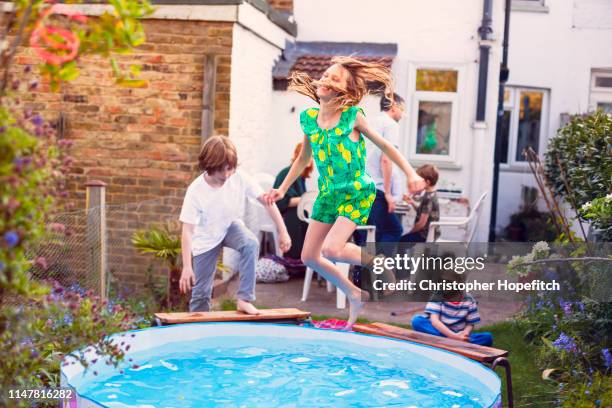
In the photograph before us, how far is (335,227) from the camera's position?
20.4 feet

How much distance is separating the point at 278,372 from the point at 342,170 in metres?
1.47

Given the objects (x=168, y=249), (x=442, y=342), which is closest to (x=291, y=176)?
(x=442, y=342)

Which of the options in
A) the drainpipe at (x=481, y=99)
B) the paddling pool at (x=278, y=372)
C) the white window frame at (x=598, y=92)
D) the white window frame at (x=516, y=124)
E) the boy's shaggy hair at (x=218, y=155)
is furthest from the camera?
the white window frame at (x=516, y=124)

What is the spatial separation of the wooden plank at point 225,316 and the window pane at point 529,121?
10319mm

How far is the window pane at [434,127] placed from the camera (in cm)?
1254

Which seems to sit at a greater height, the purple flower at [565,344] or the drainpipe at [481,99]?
the drainpipe at [481,99]

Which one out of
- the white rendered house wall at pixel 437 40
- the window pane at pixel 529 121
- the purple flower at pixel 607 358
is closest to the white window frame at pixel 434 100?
the white rendered house wall at pixel 437 40

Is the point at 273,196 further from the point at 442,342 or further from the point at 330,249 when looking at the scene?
the point at 442,342

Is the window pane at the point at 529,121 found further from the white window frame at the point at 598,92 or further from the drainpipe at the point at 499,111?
the drainpipe at the point at 499,111

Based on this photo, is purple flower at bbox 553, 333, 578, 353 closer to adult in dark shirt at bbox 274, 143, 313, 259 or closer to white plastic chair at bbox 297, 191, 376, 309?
white plastic chair at bbox 297, 191, 376, 309

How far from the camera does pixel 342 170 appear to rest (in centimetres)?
620

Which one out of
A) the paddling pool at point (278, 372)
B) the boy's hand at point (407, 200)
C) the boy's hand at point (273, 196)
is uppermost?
the boy's hand at point (273, 196)

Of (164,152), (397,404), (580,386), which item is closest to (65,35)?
(397,404)

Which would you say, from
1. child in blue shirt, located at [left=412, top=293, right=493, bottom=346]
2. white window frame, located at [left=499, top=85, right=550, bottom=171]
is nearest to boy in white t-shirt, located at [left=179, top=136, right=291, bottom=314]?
child in blue shirt, located at [left=412, top=293, right=493, bottom=346]
